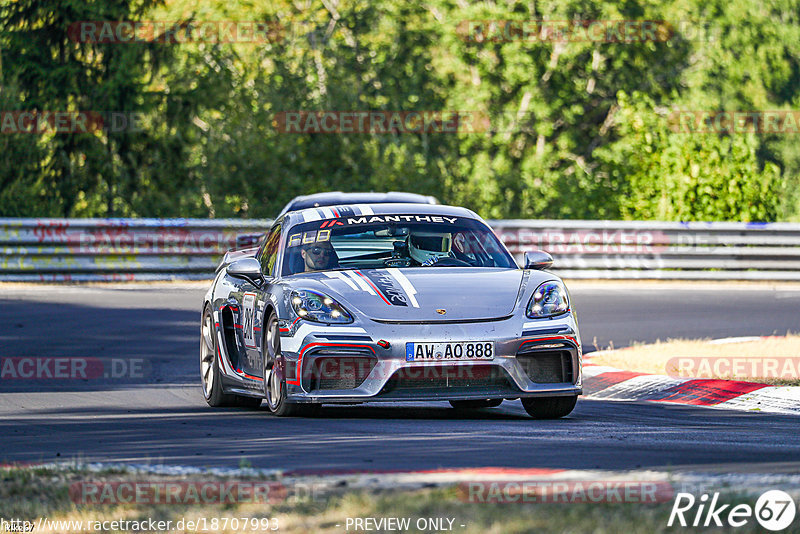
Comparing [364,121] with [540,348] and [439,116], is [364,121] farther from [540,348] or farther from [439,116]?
[540,348]

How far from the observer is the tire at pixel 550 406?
9234mm

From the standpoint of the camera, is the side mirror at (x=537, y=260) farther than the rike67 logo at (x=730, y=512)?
Yes

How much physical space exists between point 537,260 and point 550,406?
1.06 metres

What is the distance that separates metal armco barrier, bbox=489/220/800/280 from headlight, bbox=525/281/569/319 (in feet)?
48.9

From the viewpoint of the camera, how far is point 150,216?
29.0m

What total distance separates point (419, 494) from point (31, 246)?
59.3 feet
